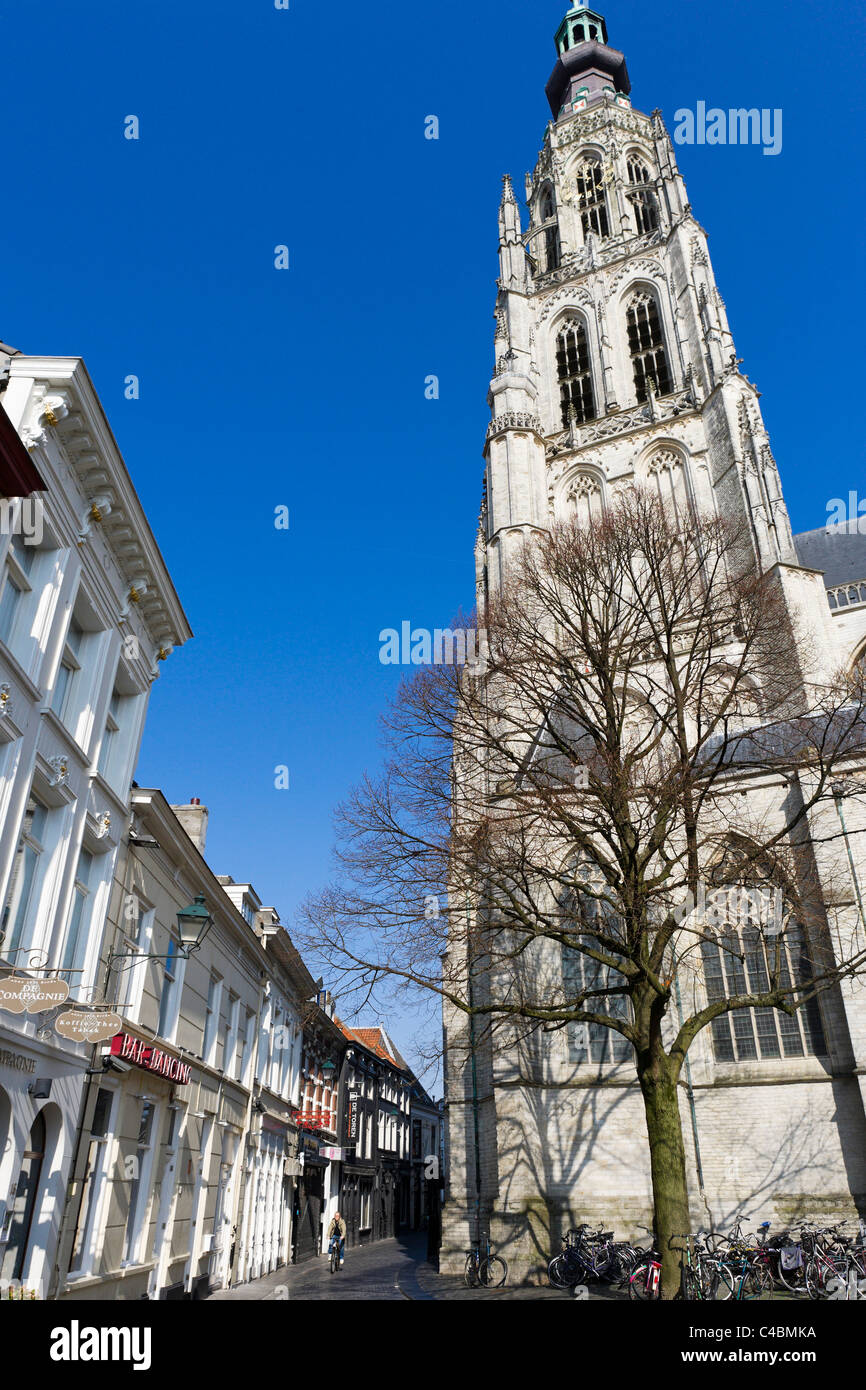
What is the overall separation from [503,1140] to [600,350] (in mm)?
31353

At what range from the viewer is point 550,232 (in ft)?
144

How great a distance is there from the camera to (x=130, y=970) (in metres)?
12.0

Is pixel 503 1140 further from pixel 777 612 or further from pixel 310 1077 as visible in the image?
pixel 777 612

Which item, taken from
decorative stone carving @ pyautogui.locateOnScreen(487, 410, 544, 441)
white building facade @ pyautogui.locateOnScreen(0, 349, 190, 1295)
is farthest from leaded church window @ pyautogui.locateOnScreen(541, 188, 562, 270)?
white building facade @ pyautogui.locateOnScreen(0, 349, 190, 1295)

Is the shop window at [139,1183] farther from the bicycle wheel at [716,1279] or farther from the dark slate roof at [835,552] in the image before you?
the dark slate roof at [835,552]

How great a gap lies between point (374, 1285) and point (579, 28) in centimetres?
6868

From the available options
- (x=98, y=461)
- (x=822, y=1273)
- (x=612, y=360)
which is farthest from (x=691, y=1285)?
(x=612, y=360)

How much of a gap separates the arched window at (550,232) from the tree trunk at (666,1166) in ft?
133

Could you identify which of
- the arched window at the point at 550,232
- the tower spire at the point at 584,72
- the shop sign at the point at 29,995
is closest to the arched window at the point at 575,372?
the arched window at the point at 550,232

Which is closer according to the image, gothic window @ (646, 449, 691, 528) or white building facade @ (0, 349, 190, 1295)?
white building facade @ (0, 349, 190, 1295)

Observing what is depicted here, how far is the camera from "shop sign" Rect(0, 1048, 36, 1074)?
791 centimetres

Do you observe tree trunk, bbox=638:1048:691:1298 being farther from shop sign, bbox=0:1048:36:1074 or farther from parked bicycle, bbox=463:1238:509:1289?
shop sign, bbox=0:1048:36:1074

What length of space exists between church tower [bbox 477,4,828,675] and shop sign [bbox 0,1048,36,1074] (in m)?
21.8

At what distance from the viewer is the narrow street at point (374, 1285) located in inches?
587
